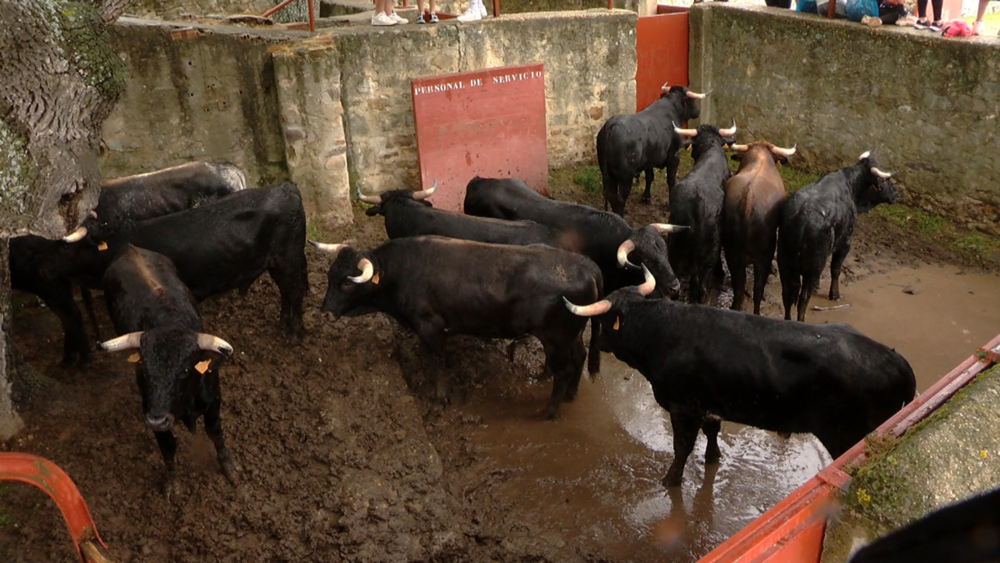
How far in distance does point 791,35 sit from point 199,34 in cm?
751

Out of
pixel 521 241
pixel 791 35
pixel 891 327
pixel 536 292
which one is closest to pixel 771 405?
pixel 536 292

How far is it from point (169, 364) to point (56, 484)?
157 centimetres

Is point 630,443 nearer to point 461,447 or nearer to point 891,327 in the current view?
point 461,447

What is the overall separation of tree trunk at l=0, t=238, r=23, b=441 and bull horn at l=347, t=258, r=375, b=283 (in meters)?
2.36

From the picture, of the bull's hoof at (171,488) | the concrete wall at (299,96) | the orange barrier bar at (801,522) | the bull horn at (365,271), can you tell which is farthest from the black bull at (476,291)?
the orange barrier bar at (801,522)

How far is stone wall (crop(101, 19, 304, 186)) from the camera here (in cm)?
809

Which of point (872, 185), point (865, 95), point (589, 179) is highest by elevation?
point (865, 95)

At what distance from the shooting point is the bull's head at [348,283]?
21.4 feet

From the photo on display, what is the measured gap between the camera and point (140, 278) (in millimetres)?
5844

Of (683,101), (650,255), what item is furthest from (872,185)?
(683,101)

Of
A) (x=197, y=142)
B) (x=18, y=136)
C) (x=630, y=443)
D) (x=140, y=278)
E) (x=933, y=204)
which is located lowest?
(x=630, y=443)

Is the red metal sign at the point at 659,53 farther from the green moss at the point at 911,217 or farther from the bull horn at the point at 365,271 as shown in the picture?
the bull horn at the point at 365,271

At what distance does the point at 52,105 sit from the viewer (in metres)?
4.25

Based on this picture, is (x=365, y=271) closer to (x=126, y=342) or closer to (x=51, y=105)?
(x=126, y=342)
